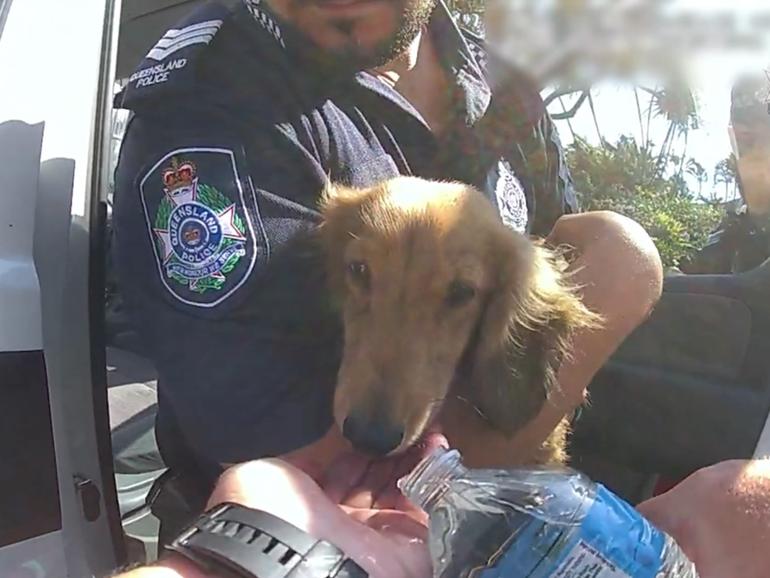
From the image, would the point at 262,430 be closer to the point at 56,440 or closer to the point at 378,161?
the point at 56,440

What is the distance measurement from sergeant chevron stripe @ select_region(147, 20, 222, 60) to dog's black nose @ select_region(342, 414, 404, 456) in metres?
0.57

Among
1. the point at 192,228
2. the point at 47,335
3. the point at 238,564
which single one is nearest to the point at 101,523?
the point at 47,335

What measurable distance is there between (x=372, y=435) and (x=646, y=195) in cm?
53

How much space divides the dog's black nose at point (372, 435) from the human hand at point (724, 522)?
0.33m

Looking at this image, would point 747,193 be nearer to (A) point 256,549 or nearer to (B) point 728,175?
(B) point 728,175

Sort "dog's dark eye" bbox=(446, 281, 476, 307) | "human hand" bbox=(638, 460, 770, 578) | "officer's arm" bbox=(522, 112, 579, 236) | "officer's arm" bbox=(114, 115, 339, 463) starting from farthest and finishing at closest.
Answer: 1. "officer's arm" bbox=(522, 112, 579, 236)
2. "dog's dark eye" bbox=(446, 281, 476, 307)
3. "officer's arm" bbox=(114, 115, 339, 463)
4. "human hand" bbox=(638, 460, 770, 578)

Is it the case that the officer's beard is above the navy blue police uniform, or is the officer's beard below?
above

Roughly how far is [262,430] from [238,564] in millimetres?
391

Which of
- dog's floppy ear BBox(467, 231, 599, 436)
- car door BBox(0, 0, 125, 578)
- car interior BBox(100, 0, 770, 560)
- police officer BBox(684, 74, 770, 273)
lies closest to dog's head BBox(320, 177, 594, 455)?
dog's floppy ear BBox(467, 231, 599, 436)

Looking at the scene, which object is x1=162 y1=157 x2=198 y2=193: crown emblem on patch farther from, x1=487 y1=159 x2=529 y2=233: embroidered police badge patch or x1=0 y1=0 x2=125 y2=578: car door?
x1=487 y1=159 x2=529 y2=233: embroidered police badge patch

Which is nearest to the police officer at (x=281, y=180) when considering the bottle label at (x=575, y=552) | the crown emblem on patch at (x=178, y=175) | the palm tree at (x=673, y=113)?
the crown emblem on patch at (x=178, y=175)

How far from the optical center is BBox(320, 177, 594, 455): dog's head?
1.39 meters

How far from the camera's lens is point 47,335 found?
1.48m

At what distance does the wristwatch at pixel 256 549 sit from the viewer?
3.18 feet
